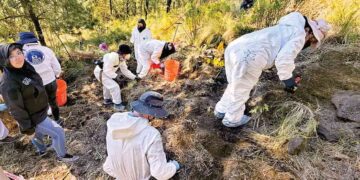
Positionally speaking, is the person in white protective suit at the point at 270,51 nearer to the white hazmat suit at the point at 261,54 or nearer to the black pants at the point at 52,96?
the white hazmat suit at the point at 261,54

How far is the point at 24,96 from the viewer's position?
2752 millimetres

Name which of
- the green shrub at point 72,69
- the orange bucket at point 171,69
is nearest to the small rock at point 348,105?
the orange bucket at point 171,69

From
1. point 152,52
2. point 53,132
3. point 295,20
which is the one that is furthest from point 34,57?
point 295,20

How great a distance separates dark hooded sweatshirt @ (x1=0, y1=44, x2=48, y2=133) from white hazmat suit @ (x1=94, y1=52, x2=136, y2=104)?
1378 mm

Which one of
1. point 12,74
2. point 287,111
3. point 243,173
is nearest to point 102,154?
point 12,74

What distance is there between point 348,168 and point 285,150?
570mm

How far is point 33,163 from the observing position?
3.37m

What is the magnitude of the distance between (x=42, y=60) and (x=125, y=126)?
2.27 metres

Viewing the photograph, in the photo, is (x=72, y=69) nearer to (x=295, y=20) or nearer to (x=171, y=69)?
(x=171, y=69)

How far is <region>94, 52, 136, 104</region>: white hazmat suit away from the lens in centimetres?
421

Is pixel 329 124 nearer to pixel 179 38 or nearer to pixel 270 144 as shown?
pixel 270 144

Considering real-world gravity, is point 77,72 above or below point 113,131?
below

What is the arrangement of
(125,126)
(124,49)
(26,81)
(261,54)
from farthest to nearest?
(124,49) < (261,54) < (26,81) < (125,126)

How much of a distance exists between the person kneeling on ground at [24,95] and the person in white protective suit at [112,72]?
139cm
